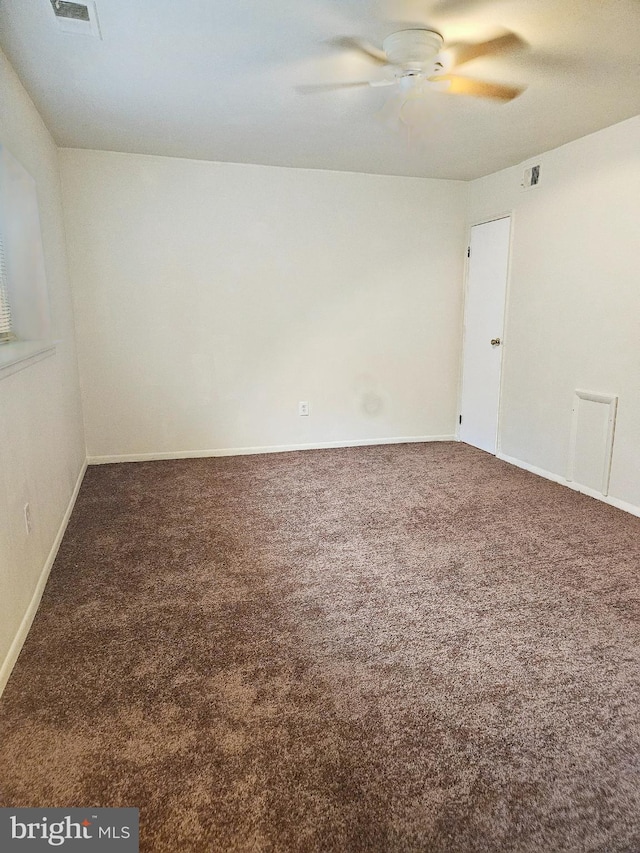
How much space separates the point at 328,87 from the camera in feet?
8.41

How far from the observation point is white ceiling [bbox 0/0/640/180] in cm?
193

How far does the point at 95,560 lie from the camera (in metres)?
2.55

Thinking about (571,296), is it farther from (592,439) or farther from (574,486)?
(574,486)

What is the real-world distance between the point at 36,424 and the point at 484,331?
11.9ft

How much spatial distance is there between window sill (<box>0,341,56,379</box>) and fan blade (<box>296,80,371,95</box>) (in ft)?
6.07

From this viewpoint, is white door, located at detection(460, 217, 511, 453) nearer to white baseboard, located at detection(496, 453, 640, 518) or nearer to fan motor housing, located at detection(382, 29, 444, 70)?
white baseboard, located at detection(496, 453, 640, 518)

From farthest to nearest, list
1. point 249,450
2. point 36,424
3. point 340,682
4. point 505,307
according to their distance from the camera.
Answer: point 249,450
point 505,307
point 36,424
point 340,682

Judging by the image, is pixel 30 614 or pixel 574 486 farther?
pixel 574 486

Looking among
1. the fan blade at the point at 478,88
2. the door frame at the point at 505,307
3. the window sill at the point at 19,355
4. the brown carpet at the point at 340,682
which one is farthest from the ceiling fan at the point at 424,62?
the brown carpet at the point at 340,682

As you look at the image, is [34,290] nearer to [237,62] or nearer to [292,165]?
[237,62]

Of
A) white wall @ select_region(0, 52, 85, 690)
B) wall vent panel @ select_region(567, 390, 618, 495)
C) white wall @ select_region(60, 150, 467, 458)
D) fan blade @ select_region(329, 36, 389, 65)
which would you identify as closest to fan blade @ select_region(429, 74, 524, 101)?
fan blade @ select_region(329, 36, 389, 65)

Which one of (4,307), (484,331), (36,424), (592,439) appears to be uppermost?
(4,307)

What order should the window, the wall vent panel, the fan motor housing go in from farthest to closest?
the wall vent panel < the window < the fan motor housing

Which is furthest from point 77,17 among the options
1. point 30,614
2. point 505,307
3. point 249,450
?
point 505,307
